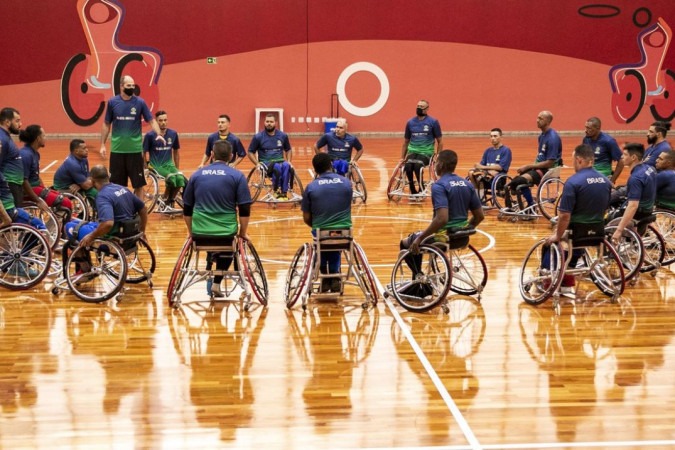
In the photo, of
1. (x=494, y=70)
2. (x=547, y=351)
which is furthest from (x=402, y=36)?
(x=547, y=351)

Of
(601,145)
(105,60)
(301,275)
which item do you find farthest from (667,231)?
(105,60)

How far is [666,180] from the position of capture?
26.9ft

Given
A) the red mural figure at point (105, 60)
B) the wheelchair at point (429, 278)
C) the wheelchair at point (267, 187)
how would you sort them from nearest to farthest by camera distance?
the wheelchair at point (429, 278)
the wheelchair at point (267, 187)
the red mural figure at point (105, 60)

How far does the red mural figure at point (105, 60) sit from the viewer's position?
19203mm

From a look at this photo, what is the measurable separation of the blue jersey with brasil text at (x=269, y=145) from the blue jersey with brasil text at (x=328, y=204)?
504 cm

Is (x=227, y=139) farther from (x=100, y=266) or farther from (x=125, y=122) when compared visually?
(x=100, y=266)

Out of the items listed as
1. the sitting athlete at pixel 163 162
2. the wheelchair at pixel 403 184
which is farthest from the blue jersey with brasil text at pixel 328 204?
the wheelchair at pixel 403 184

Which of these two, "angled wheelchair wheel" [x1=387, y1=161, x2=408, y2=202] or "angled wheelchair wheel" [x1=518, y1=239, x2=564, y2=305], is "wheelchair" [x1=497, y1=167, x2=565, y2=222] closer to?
"angled wheelchair wheel" [x1=387, y1=161, x2=408, y2=202]

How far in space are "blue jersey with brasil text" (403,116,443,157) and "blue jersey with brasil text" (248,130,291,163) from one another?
171 cm

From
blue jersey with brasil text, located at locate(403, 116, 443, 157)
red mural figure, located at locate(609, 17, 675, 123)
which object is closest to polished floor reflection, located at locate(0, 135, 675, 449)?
blue jersey with brasil text, located at locate(403, 116, 443, 157)

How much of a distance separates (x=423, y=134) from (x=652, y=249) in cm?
465

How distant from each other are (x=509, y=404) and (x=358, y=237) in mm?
4919

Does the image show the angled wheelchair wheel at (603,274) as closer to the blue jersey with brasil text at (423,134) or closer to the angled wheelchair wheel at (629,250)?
the angled wheelchair wheel at (629,250)

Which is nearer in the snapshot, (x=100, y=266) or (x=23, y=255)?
(x=100, y=266)
